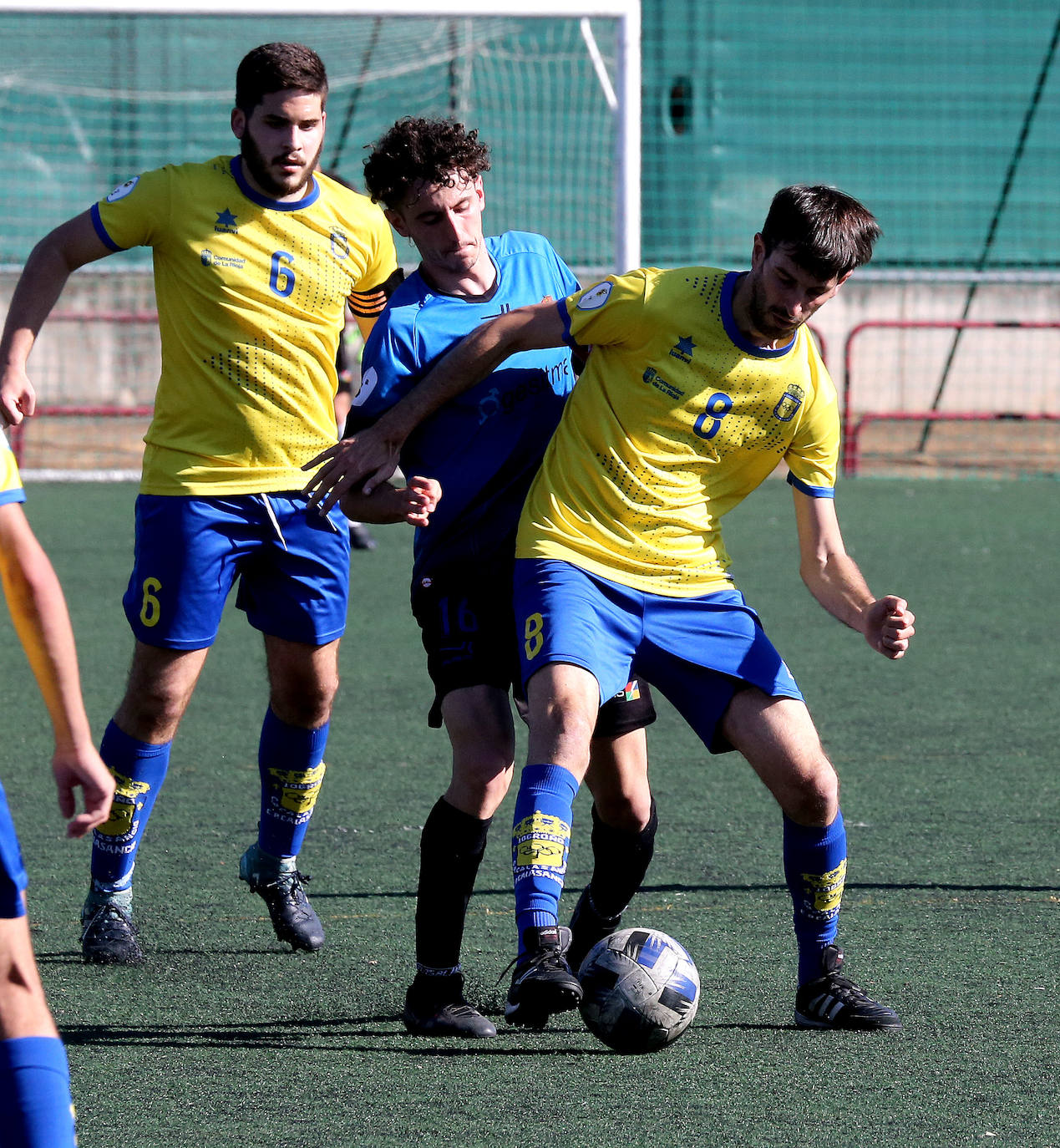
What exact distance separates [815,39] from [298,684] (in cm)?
1538

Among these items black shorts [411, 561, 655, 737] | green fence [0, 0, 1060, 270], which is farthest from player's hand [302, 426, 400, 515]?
green fence [0, 0, 1060, 270]

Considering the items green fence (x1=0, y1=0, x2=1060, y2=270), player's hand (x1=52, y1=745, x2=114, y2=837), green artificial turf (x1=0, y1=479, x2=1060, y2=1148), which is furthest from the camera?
green fence (x1=0, y1=0, x2=1060, y2=270)

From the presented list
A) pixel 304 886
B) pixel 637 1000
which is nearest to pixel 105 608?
pixel 304 886

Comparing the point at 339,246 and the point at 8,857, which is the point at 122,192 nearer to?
the point at 339,246

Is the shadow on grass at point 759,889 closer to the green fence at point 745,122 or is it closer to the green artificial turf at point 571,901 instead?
the green artificial turf at point 571,901

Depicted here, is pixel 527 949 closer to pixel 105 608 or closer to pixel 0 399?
pixel 0 399

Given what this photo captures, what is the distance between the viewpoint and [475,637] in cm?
370

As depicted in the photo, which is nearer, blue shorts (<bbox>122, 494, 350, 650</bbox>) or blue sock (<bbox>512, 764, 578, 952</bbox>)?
blue sock (<bbox>512, 764, 578, 952</bbox>)

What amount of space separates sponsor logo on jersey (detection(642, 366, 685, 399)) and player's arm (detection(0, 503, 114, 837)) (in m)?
1.60

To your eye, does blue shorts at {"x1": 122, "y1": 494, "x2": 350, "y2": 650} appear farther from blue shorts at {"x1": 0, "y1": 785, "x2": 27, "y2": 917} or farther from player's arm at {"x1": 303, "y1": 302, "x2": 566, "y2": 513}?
blue shorts at {"x1": 0, "y1": 785, "x2": 27, "y2": 917}

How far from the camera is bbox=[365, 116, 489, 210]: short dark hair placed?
366 cm

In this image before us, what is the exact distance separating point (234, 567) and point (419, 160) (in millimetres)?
1140

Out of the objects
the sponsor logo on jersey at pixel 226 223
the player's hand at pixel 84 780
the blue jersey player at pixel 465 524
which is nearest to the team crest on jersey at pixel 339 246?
the sponsor logo on jersey at pixel 226 223

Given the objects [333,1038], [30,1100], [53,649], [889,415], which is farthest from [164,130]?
[30,1100]
